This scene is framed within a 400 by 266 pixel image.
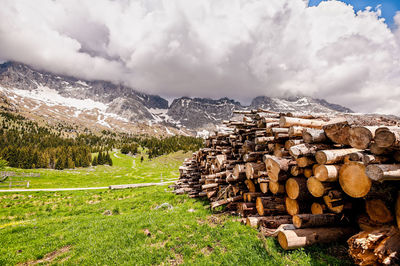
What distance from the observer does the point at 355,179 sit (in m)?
5.54

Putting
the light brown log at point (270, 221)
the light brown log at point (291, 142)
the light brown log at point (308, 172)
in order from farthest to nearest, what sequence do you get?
the light brown log at point (291, 142), the light brown log at point (270, 221), the light brown log at point (308, 172)

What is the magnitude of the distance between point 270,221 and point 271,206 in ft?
2.56

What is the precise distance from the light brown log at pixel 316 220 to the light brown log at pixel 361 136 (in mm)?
3054

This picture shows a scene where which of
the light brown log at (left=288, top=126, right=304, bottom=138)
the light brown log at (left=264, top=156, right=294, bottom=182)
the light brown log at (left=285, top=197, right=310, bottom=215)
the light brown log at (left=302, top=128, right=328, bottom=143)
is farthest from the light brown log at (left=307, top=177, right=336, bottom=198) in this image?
the light brown log at (left=288, top=126, right=304, bottom=138)

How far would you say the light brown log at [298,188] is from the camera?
284 inches

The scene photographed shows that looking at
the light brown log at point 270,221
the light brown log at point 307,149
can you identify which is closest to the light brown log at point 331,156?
the light brown log at point 307,149

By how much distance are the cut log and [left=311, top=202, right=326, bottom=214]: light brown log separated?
5.89 feet

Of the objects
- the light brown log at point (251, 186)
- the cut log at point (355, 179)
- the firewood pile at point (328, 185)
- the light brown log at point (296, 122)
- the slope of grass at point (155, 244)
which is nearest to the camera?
the firewood pile at point (328, 185)

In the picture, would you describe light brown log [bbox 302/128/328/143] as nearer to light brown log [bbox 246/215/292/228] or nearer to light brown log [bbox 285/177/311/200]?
light brown log [bbox 285/177/311/200]

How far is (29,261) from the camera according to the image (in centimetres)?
881

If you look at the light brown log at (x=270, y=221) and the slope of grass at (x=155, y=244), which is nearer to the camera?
the slope of grass at (x=155, y=244)

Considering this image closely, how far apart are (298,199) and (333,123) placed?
336cm

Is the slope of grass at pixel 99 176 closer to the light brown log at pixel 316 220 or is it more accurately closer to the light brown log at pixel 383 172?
the light brown log at pixel 316 220

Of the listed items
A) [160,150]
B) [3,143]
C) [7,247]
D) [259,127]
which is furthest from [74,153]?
[259,127]
